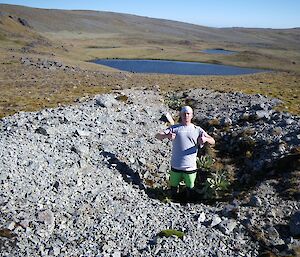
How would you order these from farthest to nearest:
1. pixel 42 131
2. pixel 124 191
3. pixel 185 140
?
pixel 42 131 → pixel 124 191 → pixel 185 140

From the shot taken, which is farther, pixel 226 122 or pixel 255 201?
pixel 226 122

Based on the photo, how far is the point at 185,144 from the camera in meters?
12.1

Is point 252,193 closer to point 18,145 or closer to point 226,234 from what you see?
point 226,234

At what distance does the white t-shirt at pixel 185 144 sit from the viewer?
12.1 m

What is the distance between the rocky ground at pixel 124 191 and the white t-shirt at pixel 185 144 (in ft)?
4.45

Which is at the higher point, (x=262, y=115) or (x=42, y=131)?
(x=262, y=115)

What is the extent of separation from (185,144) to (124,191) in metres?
2.69

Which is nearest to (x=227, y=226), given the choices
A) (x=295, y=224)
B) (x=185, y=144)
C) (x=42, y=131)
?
(x=295, y=224)

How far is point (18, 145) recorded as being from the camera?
14117 mm

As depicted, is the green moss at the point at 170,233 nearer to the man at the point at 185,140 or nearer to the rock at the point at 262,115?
the man at the point at 185,140

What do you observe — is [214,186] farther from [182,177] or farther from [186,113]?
[186,113]

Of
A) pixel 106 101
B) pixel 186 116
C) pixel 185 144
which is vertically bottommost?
pixel 106 101

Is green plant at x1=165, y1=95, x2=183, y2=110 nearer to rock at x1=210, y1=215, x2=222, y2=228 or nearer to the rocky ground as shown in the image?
the rocky ground

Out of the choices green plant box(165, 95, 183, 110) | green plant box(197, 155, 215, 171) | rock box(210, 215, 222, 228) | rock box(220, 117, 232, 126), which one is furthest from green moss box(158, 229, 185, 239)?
green plant box(165, 95, 183, 110)
